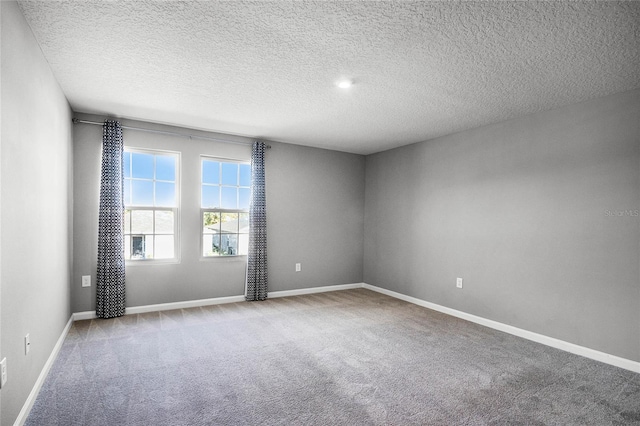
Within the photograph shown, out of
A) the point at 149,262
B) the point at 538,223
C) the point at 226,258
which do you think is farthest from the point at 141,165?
the point at 538,223

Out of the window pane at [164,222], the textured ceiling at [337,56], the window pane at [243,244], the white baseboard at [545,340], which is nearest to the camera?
the textured ceiling at [337,56]

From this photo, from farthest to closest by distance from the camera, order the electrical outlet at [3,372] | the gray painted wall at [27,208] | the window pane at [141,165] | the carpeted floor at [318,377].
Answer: the window pane at [141,165] → the carpeted floor at [318,377] → the gray painted wall at [27,208] → the electrical outlet at [3,372]

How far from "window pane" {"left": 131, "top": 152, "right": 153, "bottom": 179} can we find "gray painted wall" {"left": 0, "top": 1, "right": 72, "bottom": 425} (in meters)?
1.17

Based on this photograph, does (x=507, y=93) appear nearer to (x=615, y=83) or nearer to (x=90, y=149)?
(x=615, y=83)

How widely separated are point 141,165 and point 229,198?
48.2 inches

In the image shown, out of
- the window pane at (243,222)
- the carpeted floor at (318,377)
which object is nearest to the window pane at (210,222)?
the window pane at (243,222)

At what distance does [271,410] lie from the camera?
86.9 inches

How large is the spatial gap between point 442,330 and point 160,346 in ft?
9.75

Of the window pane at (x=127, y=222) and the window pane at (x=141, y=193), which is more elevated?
the window pane at (x=141, y=193)

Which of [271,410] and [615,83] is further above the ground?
[615,83]

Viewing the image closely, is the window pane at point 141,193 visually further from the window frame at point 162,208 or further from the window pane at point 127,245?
the window pane at point 127,245

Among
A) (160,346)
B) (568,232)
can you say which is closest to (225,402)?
(160,346)

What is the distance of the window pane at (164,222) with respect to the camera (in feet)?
14.8

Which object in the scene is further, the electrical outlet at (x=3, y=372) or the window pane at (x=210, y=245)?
the window pane at (x=210, y=245)
